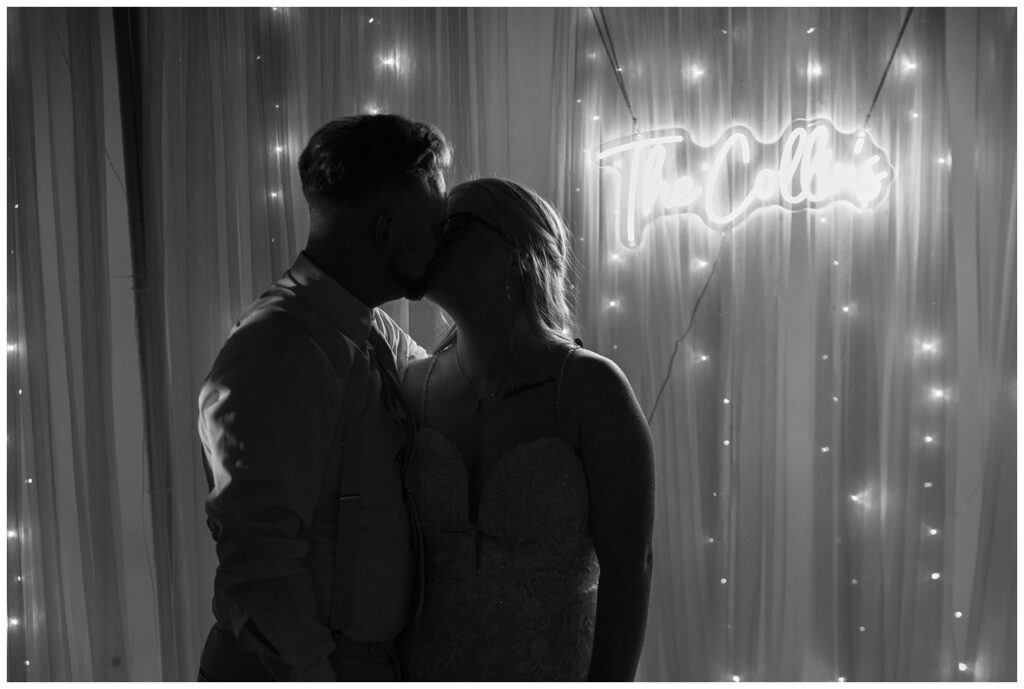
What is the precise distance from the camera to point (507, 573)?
157cm

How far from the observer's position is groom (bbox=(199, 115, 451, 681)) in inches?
51.2

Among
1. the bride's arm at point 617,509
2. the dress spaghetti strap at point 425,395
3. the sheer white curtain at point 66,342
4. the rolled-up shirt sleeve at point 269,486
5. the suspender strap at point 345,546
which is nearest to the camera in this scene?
the rolled-up shirt sleeve at point 269,486

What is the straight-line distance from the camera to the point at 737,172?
276 cm

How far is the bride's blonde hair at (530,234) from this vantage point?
5.33 feet

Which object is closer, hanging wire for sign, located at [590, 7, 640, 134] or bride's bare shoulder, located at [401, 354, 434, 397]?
bride's bare shoulder, located at [401, 354, 434, 397]

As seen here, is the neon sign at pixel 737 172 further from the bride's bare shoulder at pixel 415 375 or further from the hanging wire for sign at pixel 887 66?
the bride's bare shoulder at pixel 415 375

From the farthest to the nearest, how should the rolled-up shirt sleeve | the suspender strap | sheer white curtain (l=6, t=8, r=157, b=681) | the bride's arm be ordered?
1. sheer white curtain (l=6, t=8, r=157, b=681)
2. the bride's arm
3. the suspender strap
4. the rolled-up shirt sleeve

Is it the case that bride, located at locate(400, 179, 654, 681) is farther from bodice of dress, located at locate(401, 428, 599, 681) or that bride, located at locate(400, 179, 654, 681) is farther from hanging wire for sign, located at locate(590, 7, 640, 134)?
hanging wire for sign, located at locate(590, 7, 640, 134)

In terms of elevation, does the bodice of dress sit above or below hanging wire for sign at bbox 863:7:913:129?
below

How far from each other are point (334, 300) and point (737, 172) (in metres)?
1.79

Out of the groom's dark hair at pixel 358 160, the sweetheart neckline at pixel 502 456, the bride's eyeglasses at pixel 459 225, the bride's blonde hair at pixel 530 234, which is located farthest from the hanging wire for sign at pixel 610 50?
the sweetheart neckline at pixel 502 456

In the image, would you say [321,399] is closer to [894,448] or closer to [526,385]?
[526,385]

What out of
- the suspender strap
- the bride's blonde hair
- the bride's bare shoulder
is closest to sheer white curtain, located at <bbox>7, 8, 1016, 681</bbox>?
the bride's bare shoulder

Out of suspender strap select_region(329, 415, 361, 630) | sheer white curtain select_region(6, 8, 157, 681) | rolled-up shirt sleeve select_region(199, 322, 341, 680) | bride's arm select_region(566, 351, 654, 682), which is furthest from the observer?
sheer white curtain select_region(6, 8, 157, 681)
